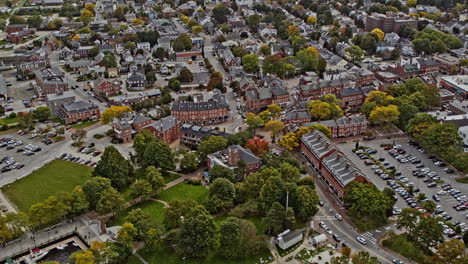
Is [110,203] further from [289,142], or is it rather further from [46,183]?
[289,142]

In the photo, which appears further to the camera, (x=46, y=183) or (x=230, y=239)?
(x=46, y=183)

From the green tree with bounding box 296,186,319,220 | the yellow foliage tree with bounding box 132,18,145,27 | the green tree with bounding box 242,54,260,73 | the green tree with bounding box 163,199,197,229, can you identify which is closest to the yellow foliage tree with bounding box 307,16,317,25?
the green tree with bounding box 242,54,260,73

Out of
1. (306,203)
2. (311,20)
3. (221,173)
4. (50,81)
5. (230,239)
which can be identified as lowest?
(230,239)

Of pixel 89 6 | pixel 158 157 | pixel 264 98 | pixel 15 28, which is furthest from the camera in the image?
pixel 89 6

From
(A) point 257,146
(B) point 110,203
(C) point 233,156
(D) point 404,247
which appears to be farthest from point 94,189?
(D) point 404,247

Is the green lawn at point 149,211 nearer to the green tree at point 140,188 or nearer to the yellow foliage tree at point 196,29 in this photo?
the green tree at point 140,188

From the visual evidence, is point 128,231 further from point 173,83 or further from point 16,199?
point 173,83

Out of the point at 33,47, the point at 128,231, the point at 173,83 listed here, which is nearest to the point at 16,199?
the point at 128,231
